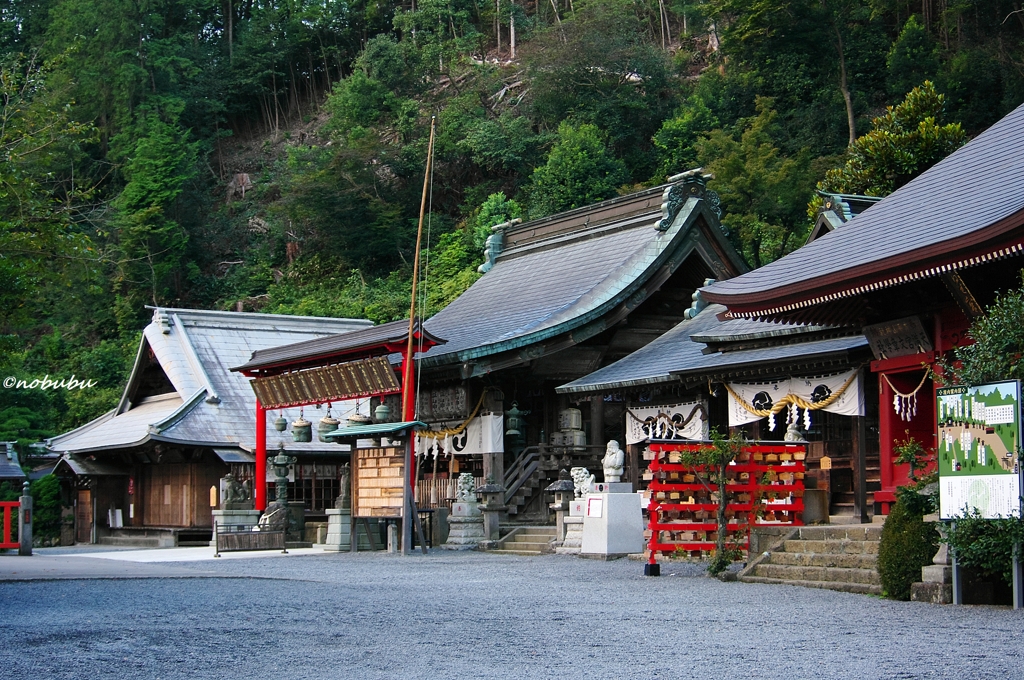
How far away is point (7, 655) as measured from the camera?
321 inches

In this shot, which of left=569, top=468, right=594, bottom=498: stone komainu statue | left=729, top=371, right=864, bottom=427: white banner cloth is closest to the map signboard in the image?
left=729, top=371, right=864, bottom=427: white banner cloth

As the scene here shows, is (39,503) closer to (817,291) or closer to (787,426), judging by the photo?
(787,426)

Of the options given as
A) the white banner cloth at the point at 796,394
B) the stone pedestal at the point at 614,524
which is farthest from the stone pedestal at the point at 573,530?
the white banner cloth at the point at 796,394

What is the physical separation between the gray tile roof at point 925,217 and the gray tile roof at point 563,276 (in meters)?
7.25

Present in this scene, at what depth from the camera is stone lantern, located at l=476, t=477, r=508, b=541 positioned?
71.2 feet

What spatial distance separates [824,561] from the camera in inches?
534

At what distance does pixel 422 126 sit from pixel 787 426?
32.3 m

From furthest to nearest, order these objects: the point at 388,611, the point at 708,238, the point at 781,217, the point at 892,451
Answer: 1. the point at 781,217
2. the point at 708,238
3. the point at 892,451
4. the point at 388,611

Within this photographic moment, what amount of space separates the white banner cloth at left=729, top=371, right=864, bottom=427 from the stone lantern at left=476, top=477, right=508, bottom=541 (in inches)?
189

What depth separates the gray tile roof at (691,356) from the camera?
18.3 m

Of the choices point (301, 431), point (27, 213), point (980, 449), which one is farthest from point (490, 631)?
point (301, 431)

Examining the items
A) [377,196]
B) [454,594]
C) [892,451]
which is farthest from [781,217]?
[454,594]

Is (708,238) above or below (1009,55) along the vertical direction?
below

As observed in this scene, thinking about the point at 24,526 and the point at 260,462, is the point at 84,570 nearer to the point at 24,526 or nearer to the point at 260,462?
the point at 24,526
